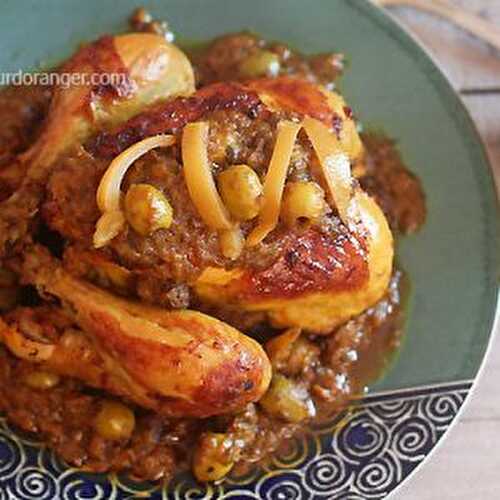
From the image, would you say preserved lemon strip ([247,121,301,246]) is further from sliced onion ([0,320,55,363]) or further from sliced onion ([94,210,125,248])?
sliced onion ([0,320,55,363])

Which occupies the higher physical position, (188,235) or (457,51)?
(457,51)

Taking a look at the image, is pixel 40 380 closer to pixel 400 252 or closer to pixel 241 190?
pixel 241 190

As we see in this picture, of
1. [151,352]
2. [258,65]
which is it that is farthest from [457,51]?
[151,352]

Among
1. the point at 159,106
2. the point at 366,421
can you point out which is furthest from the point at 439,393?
the point at 159,106

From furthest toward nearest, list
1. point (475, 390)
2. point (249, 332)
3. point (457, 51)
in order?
point (457, 51) → point (475, 390) → point (249, 332)

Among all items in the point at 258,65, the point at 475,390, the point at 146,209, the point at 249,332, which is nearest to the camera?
the point at 146,209

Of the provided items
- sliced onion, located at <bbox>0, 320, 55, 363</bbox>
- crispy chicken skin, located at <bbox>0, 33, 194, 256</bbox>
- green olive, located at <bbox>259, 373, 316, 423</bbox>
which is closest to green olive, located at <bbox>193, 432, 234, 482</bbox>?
green olive, located at <bbox>259, 373, 316, 423</bbox>

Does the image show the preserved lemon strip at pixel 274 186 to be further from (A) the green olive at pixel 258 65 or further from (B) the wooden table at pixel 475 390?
(B) the wooden table at pixel 475 390

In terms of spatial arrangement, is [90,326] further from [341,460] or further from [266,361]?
[341,460]
